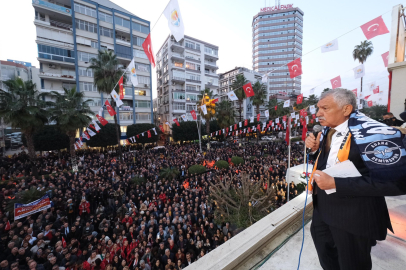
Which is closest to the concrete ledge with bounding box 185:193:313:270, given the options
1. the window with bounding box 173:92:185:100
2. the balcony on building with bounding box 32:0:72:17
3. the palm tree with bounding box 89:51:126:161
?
the palm tree with bounding box 89:51:126:161

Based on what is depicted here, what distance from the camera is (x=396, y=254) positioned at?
2266 millimetres

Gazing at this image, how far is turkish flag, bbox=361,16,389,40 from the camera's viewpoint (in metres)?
6.92

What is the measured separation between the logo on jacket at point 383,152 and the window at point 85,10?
40.9 meters

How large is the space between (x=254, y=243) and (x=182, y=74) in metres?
42.6

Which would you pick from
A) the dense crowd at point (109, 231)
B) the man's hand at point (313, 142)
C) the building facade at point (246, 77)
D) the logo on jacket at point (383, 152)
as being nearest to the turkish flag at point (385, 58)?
the dense crowd at point (109, 231)

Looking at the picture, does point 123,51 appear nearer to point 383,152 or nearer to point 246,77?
point 246,77

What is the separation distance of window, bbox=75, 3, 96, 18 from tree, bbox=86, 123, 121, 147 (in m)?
19.7

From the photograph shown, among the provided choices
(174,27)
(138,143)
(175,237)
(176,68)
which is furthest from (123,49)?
(175,237)

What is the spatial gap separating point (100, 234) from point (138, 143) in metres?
24.6

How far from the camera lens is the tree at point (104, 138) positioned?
26.2 metres

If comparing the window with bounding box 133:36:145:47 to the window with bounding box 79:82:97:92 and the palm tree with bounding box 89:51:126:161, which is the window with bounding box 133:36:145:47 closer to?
the window with bounding box 79:82:97:92

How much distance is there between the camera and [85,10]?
30234 mm

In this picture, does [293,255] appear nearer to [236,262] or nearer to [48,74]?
[236,262]

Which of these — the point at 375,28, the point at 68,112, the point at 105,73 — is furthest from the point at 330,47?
the point at 105,73
